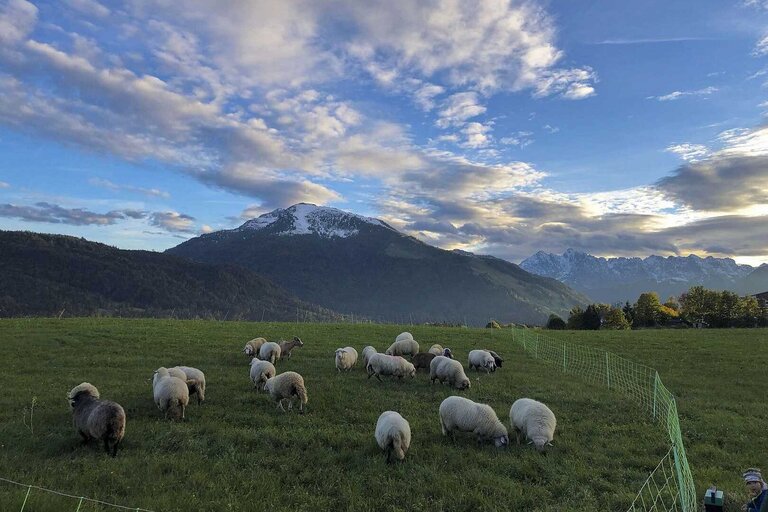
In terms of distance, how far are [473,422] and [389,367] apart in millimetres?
7457

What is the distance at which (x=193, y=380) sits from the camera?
49.7 feet

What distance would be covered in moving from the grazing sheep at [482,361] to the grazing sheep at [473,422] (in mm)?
10090

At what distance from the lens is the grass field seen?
8859 mm

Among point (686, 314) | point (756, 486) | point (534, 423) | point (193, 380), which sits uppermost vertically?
point (686, 314)

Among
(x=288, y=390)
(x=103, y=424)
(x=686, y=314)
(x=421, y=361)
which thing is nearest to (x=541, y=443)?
(x=288, y=390)

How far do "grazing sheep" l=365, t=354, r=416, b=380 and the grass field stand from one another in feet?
2.37

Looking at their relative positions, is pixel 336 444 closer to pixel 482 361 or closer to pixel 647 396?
pixel 482 361

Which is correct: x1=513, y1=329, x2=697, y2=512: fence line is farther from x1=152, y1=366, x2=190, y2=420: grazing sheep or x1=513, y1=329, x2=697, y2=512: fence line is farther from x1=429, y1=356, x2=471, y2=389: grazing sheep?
x1=152, y1=366, x2=190, y2=420: grazing sheep

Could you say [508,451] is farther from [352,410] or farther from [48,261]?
[48,261]

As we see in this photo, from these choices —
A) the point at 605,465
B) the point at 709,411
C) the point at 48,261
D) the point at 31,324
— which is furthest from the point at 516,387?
the point at 48,261

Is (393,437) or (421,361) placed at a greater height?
(421,361)

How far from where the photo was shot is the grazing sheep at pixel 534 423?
11.9 meters

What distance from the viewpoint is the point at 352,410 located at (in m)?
14.5

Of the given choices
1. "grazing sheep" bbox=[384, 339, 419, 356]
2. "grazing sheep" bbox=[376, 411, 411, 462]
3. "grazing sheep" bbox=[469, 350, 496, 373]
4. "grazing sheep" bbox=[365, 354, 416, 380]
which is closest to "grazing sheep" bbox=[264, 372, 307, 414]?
"grazing sheep" bbox=[376, 411, 411, 462]
